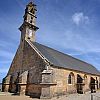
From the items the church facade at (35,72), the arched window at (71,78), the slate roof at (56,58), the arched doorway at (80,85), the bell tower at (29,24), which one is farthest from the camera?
the bell tower at (29,24)

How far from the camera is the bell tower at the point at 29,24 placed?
2798 cm

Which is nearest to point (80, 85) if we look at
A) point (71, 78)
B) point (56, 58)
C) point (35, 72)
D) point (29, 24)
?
point (71, 78)

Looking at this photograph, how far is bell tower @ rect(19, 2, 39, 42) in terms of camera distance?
27984 mm

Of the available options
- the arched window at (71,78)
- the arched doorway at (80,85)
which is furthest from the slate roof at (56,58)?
A: the arched doorway at (80,85)

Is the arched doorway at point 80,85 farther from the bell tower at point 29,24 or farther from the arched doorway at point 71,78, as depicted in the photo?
the bell tower at point 29,24

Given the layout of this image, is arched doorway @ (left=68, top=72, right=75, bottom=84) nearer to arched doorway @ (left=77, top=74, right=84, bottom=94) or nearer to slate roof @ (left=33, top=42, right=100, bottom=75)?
slate roof @ (left=33, top=42, right=100, bottom=75)

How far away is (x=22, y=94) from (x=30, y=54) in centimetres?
610

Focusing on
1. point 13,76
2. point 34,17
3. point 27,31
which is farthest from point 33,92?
point 34,17

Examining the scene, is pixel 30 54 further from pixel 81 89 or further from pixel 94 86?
pixel 94 86

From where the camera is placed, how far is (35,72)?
22.3 meters

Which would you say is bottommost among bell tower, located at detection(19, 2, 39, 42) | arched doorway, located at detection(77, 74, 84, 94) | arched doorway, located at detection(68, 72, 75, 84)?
arched doorway, located at detection(77, 74, 84, 94)

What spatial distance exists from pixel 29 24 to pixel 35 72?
1019 centimetres

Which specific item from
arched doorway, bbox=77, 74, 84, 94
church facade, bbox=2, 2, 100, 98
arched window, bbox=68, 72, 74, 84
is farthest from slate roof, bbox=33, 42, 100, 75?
arched doorway, bbox=77, 74, 84, 94

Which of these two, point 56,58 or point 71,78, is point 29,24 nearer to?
point 56,58
